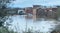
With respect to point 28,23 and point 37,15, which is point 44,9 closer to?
point 37,15

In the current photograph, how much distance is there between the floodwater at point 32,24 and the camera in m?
2.35

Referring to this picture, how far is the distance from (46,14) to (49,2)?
22 cm

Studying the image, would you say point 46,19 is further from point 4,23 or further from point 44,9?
point 4,23

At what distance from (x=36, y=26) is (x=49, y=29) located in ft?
0.77

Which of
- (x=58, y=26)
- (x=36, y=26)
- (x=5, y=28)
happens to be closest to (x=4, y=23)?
(x=5, y=28)

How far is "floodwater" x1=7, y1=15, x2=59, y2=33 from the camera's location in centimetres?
235

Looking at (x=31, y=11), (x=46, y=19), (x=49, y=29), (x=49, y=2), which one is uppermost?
(x=49, y=2)

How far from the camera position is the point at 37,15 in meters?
2.37

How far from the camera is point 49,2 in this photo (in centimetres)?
231

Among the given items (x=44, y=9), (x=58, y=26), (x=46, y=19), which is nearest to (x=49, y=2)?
(x=44, y=9)

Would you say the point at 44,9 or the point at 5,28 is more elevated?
the point at 44,9

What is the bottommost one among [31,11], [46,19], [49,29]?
[49,29]

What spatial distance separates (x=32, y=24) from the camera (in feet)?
7.80

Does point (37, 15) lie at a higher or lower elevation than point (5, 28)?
higher
